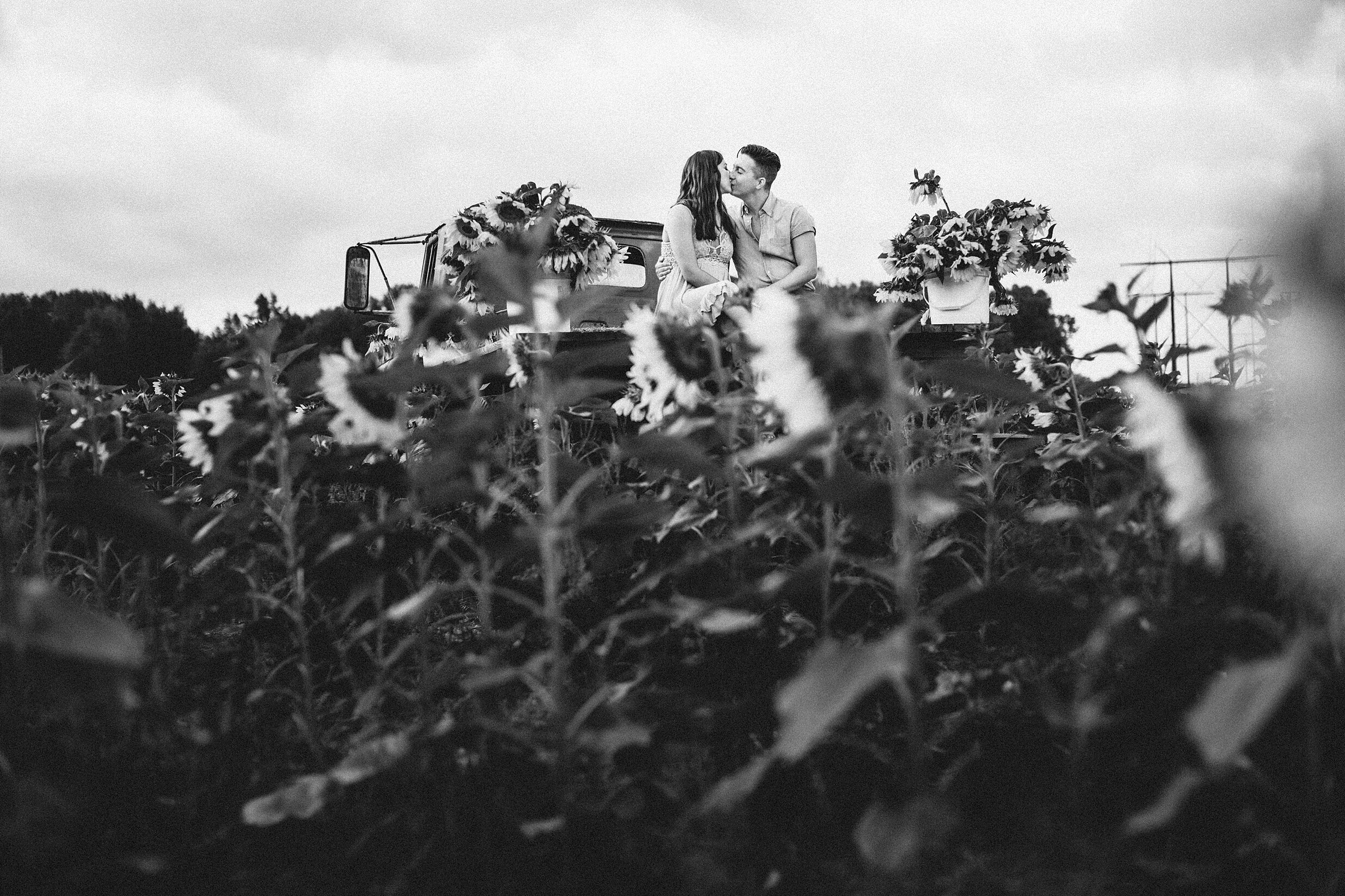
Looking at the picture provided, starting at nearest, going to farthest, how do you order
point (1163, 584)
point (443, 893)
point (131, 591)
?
point (443, 893)
point (1163, 584)
point (131, 591)

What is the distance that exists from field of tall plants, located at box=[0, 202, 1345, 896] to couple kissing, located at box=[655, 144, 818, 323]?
3.09 metres

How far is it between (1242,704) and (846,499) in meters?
0.46

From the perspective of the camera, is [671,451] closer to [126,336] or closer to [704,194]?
[704,194]

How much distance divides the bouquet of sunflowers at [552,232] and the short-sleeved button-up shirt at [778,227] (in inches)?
35.4

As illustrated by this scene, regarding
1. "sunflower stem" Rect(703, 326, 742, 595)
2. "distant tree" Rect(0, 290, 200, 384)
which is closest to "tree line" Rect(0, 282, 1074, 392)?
"distant tree" Rect(0, 290, 200, 384)

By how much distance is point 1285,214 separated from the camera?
87 centimetres

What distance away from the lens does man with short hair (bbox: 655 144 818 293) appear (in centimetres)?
537

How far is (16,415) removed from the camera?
1335 mm

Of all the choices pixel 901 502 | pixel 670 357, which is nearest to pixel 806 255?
pixel 670 357

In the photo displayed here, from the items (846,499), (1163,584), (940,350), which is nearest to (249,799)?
(846,499)

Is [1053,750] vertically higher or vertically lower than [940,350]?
lower

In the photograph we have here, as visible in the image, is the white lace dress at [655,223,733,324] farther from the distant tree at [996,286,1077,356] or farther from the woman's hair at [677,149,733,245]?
the distant tree at [996,286,1077,356]

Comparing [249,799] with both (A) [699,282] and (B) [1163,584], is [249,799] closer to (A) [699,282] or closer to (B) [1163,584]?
(B) [1163,584]

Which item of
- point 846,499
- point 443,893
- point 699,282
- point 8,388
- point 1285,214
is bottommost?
point 443,893
